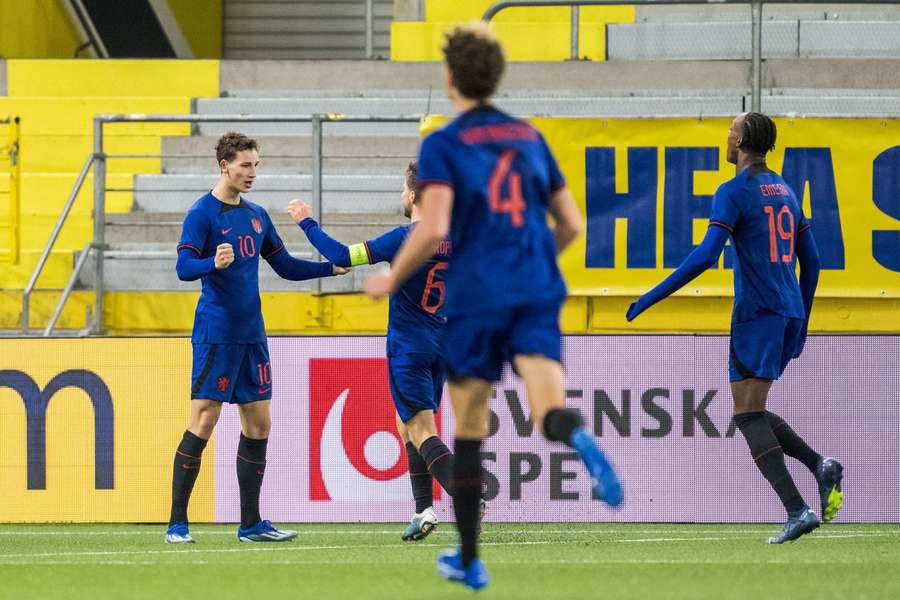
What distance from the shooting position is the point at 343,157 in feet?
44.7

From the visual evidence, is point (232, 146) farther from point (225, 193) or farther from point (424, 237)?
point (424, 237)

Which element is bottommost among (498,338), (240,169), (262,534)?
(262,534)

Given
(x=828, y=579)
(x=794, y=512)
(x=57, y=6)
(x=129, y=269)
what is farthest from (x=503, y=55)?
(x=57, y=6)

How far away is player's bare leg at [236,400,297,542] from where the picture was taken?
28.1 feet

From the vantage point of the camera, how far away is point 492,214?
5406 millimetres

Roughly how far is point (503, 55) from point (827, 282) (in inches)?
226

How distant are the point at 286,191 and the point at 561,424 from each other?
8.52m

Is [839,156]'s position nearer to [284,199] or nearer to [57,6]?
[284,199]

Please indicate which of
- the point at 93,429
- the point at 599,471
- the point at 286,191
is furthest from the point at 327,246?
the point at 286,191

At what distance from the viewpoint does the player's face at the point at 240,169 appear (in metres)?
8.41

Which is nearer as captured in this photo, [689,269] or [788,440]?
[689,269]

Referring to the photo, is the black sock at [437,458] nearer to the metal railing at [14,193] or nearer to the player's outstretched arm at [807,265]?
the player's outstretched arm at [807,265]

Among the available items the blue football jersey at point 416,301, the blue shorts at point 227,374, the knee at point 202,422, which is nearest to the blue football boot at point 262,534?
the knee at point 202,422

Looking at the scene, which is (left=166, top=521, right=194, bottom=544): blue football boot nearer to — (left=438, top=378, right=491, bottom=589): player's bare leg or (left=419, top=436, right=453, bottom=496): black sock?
(left=419, top=436, right=453, bottom=496): black sock
